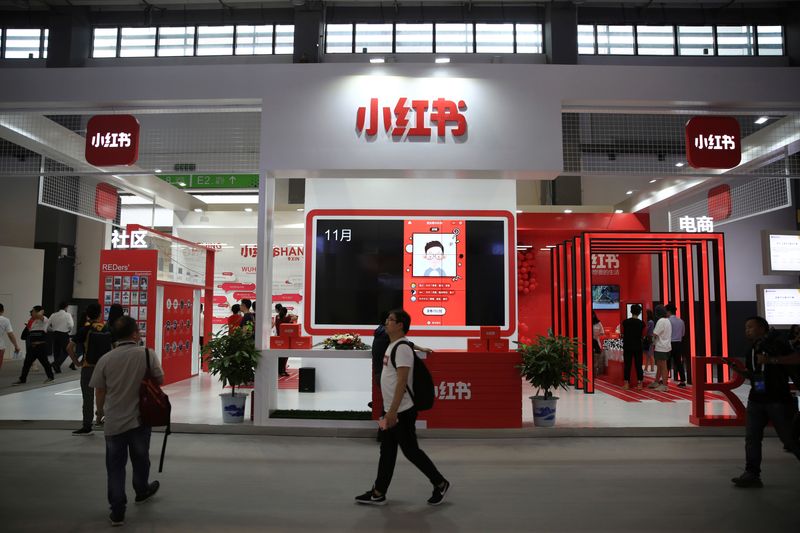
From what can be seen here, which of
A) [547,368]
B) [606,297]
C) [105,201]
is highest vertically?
[105,201]

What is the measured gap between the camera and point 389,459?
3699mm

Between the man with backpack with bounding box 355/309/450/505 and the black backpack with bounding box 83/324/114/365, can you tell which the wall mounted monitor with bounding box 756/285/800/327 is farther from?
the black backpack with bounding box 83/324/114/365

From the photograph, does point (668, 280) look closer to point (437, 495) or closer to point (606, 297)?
point (606, 297)

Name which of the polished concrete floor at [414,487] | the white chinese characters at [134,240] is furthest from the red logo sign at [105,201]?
the polished concrete floor at [414,487]

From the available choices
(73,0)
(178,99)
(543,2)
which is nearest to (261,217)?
(178,99)

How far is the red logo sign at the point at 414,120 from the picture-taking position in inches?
255

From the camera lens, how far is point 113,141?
21.3 ft

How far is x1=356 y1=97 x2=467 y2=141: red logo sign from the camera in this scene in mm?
6484

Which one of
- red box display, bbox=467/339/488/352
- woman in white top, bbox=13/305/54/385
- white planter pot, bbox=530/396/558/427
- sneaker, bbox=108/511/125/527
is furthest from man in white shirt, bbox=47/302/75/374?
white planter pot, bbox=530/396/558/427

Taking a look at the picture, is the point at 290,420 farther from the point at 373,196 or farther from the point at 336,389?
the point at 373,196

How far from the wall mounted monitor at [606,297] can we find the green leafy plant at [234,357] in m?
9.42

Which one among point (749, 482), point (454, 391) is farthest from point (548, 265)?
point (749, 482)

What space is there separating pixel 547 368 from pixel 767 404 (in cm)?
227

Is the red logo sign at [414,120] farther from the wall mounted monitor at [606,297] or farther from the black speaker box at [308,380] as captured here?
the wall mounted monitor at [606,297]
